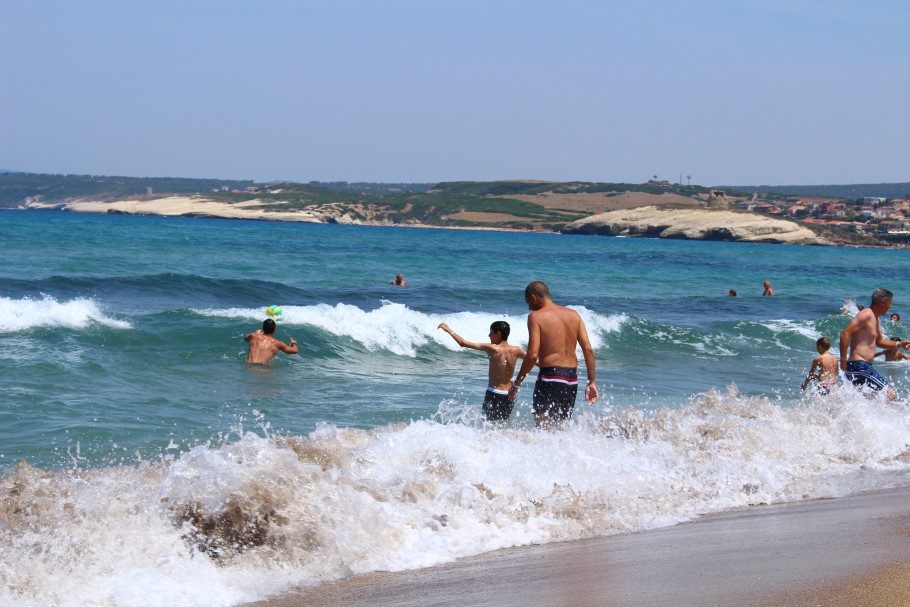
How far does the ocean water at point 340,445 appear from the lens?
5.18 m

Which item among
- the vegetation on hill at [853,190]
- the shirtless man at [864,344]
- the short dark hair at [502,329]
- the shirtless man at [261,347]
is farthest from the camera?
the vegetation on hill at [853,190]

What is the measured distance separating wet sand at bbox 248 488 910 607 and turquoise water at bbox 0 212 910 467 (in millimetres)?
3604

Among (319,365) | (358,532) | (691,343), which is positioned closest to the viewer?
(358,532)

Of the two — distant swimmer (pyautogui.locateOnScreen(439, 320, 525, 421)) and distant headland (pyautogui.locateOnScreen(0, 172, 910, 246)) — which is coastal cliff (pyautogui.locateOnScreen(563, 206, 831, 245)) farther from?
distant swimmer (pyautogui.locateOnScreen(439, 320, 525, 421))

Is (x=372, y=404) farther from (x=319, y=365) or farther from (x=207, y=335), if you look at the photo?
(x=207, y=335)

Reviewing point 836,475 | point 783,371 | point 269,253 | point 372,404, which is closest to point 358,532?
point 836,475

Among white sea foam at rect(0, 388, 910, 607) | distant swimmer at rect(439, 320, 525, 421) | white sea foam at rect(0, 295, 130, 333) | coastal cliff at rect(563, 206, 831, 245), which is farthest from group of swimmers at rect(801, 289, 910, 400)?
coastal cliff at rect(563, 206, 831, 245)

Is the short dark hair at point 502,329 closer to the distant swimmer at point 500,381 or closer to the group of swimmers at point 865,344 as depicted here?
the distant swimmer at point 500,381

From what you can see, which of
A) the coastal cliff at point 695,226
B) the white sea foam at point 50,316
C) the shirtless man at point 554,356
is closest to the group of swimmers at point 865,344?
the shirtless man at point 554,356

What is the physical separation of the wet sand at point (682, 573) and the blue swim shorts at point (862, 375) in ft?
14.7

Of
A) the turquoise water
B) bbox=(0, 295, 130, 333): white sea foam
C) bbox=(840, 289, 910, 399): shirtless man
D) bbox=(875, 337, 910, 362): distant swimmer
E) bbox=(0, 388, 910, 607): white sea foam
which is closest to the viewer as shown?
bbox=(0, 388, 910, 607): white sea foam

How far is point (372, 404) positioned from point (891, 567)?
7013 mm

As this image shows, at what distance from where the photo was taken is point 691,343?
20.6m

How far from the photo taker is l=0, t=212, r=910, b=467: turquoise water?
10117 millimetres
